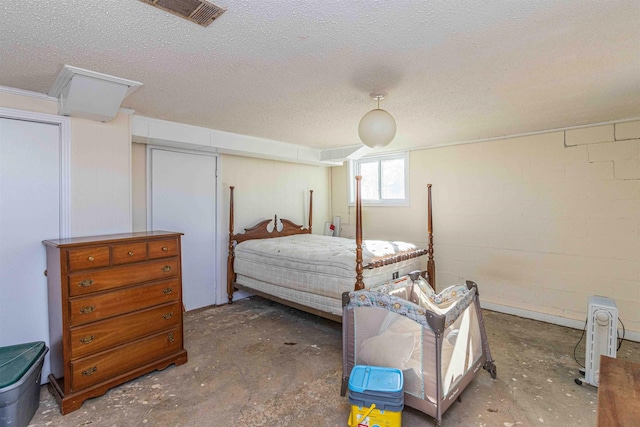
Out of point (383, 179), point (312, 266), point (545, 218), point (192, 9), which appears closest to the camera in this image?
point (192, 9)

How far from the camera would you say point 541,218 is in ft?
12.2

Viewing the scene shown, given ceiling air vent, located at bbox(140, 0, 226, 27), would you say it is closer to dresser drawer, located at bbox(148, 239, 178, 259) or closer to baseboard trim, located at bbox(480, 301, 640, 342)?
dresser drawer, located at bbox(148, 239, 178, 259)

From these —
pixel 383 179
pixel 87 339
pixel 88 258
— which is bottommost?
pixel 87 339

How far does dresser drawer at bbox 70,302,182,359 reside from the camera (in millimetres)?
2191

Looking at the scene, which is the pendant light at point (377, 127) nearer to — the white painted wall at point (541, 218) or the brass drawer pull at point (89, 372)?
the white painted wall at point (541, 218)

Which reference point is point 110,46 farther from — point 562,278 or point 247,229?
point 562,278

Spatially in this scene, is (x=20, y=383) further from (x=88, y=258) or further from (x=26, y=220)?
(x=26, y=220)

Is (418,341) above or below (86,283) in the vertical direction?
below

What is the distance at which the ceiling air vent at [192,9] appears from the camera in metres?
1.38

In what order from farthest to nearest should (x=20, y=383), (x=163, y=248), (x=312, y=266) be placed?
(x=312, y=266)
(x=163, y=248)
(x=20, y=383)

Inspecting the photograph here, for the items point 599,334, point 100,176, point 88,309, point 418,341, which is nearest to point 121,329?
point 88,309

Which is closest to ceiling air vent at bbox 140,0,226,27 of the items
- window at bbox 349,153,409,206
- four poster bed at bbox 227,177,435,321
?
four poster bed at bbox 227,177,435,321

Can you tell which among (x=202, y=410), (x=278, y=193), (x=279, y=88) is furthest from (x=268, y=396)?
(x=278, y=193)

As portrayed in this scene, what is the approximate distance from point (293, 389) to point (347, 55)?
2330 millimetres
